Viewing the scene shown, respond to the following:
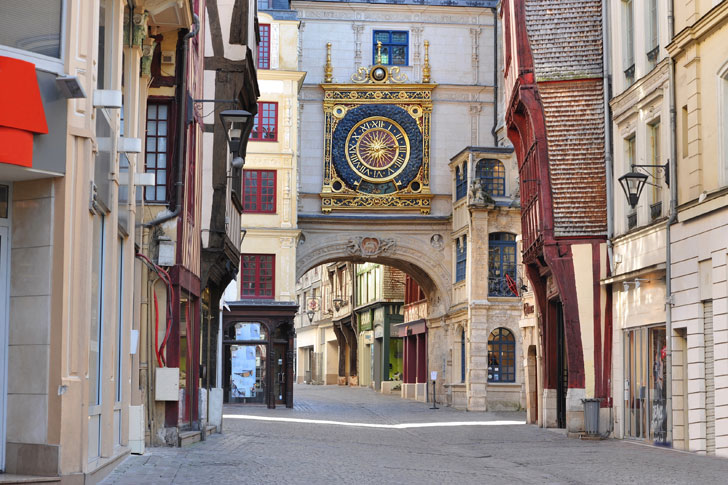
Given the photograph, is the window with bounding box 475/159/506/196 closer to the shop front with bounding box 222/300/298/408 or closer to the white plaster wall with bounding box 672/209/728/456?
the shop front with bounding box 222/300/298/408

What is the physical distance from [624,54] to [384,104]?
2261cm

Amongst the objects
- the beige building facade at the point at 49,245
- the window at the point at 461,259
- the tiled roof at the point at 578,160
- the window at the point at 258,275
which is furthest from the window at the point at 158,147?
the window at the point at 461,259

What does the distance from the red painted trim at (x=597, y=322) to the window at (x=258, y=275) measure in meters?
20.3

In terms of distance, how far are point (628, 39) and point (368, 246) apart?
74.6 feet

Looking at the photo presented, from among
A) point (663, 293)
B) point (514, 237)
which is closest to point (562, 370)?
point (663, 293)

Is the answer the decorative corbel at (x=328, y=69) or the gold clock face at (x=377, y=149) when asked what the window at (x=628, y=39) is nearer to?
the gold clock face at (x=377, y=149)

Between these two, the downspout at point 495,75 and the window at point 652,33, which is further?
the downspout at point 495,75

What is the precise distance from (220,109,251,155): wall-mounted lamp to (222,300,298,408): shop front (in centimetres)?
1895

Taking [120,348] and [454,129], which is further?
[454,129]

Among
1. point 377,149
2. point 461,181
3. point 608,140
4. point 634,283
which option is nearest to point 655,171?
point 634,283

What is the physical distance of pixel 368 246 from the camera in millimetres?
45938

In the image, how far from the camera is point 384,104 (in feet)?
152

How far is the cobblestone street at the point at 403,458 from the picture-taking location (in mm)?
14281

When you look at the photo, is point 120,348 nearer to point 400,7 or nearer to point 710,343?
point 710,343
